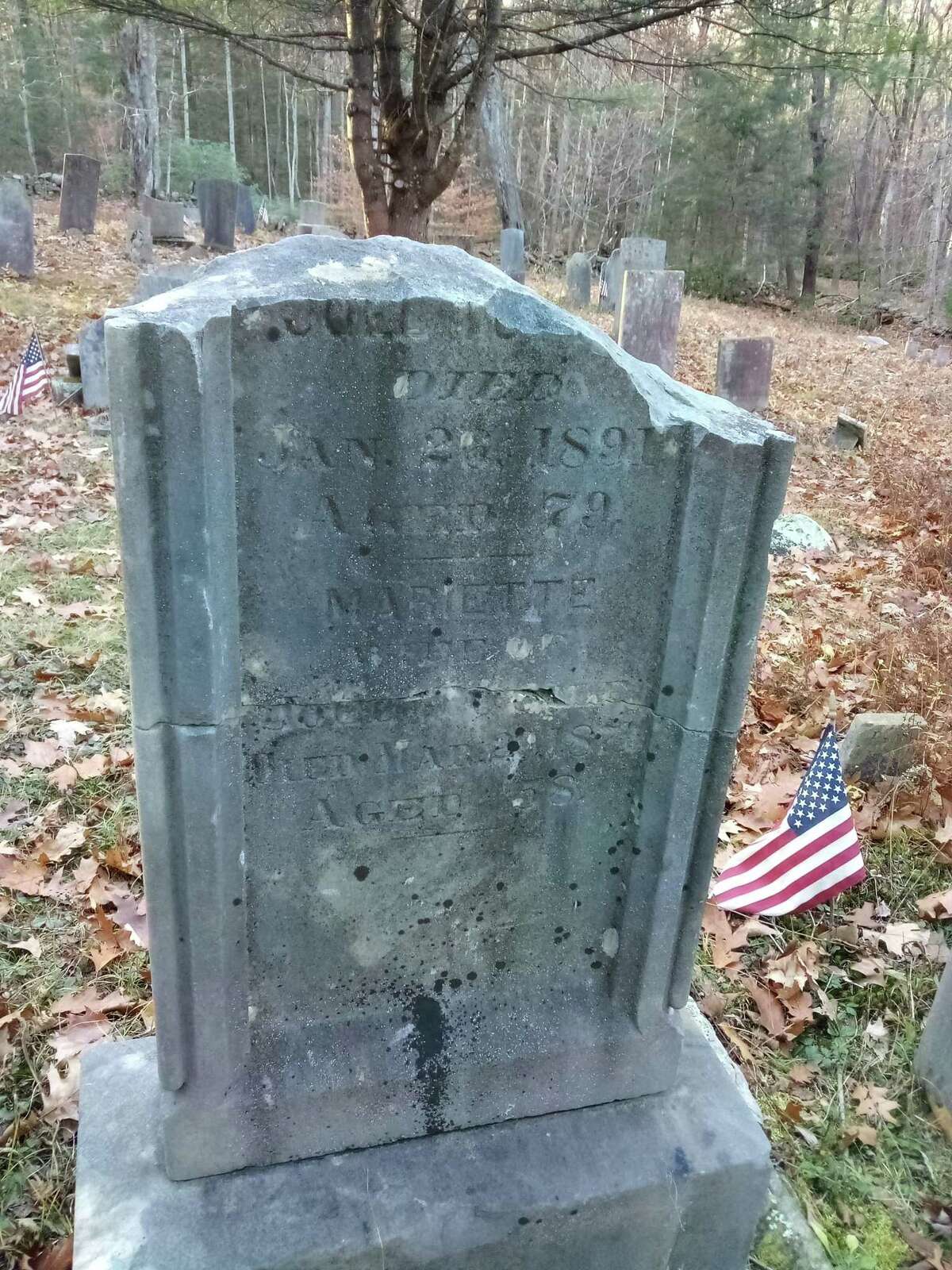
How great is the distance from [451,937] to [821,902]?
2004mm

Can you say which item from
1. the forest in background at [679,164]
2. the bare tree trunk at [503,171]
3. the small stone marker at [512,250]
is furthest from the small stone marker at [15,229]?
the bare tree trunk at [503,171]

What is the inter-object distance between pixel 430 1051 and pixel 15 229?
1579 cm

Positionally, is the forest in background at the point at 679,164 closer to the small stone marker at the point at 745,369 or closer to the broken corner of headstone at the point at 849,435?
the small stone marker at the point at 745,369

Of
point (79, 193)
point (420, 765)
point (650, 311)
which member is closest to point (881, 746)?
point (420, 765)

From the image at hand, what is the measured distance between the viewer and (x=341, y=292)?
1570mm

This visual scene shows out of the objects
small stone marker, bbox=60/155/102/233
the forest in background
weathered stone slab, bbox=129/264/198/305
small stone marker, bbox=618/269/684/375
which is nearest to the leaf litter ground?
weathered stone slab, bbox=129/264/198/305

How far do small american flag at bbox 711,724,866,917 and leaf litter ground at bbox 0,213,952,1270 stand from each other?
0.39 feet

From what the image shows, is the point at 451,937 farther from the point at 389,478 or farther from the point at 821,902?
the point at 821,902

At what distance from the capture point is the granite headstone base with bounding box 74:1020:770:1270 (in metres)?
1.95

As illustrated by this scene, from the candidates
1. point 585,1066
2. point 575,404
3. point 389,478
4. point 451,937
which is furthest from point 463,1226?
point 575,404

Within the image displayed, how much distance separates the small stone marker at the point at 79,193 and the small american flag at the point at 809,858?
62.6 ft

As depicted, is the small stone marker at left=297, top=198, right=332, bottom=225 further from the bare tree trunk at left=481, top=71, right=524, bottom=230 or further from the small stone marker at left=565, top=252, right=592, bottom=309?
the small stone marker at left=565, top=252, right=592, bottom=309

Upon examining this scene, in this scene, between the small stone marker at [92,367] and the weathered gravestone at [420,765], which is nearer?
the weathered gravestone at [420,765]

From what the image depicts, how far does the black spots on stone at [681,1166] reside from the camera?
218 cm
